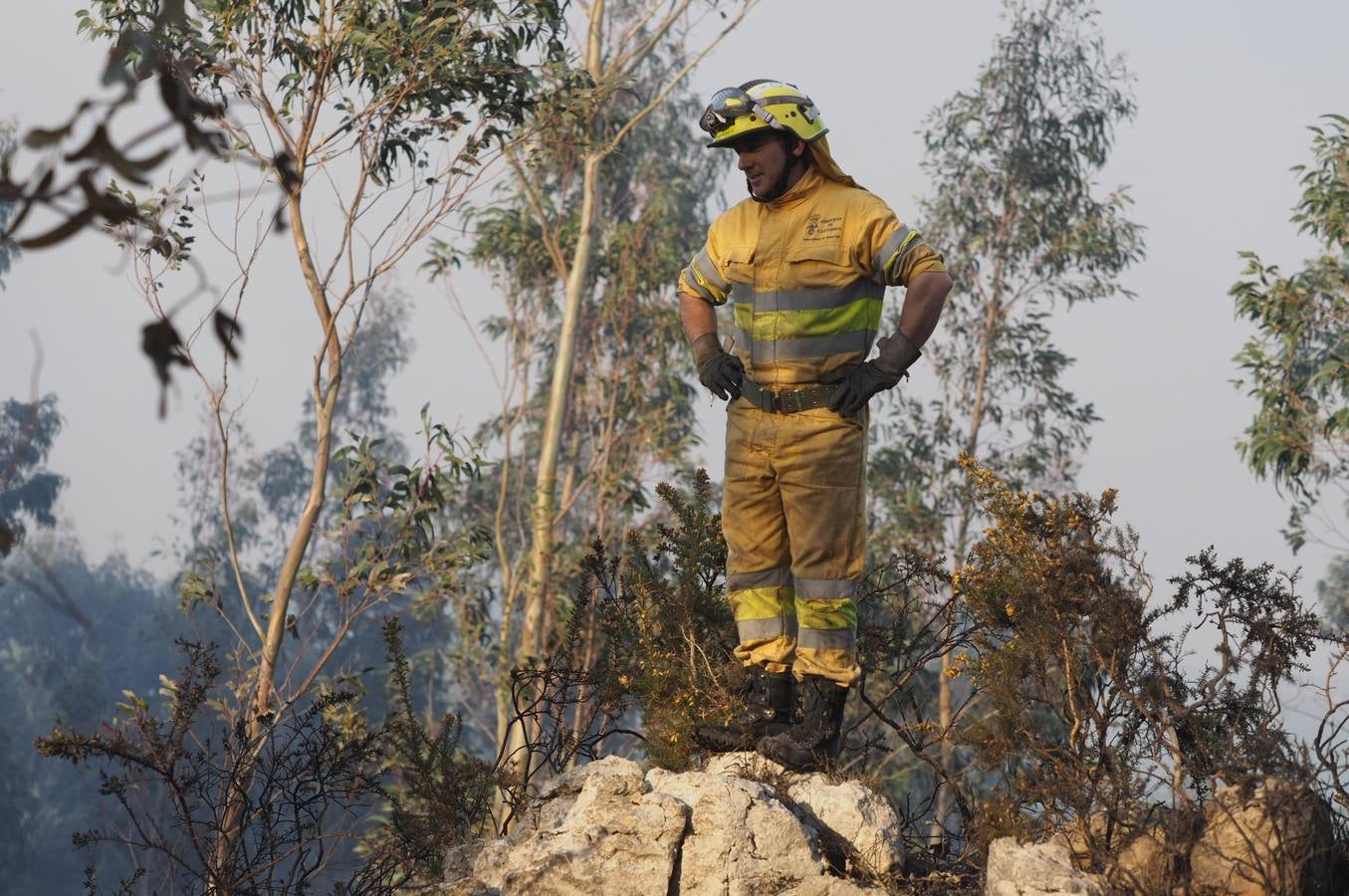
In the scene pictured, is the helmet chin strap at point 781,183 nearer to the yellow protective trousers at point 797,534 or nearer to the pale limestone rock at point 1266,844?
the yellow protective trousers at point 797,534

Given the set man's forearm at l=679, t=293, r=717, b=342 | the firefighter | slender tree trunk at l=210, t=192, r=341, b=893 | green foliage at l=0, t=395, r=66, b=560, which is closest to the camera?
the firefighter

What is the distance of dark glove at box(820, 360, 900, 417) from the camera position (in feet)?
15.2

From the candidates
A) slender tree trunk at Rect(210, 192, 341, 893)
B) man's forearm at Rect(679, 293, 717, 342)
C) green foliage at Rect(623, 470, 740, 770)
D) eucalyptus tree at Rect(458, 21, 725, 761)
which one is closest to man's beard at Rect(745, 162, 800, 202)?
man's forearm at Rect(679, 293, 717, 342)

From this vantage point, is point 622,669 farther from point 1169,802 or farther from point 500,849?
point 1169,802

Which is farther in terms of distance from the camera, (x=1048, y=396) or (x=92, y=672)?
(x=92, y=672)

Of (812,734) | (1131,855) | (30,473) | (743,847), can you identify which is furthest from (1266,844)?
(30,473)

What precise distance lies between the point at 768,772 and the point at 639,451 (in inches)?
465

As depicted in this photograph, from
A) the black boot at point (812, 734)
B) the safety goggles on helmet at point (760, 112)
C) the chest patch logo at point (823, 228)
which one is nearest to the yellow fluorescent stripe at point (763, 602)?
the black boot at point (812, 734)

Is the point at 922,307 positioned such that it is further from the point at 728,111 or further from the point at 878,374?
the point at 728,111

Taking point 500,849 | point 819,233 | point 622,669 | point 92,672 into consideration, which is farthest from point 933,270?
point 92,672

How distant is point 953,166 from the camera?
1948cm

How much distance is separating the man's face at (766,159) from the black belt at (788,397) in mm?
646

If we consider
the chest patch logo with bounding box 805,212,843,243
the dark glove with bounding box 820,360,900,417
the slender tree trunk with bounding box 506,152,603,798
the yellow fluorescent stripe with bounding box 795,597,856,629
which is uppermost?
the slender tree trunk with bounding box 506,152,603,798

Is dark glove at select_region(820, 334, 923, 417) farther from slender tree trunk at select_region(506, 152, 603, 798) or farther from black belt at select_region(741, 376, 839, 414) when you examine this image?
slender tree trunk at select_region(506, 152, 603, 798)
